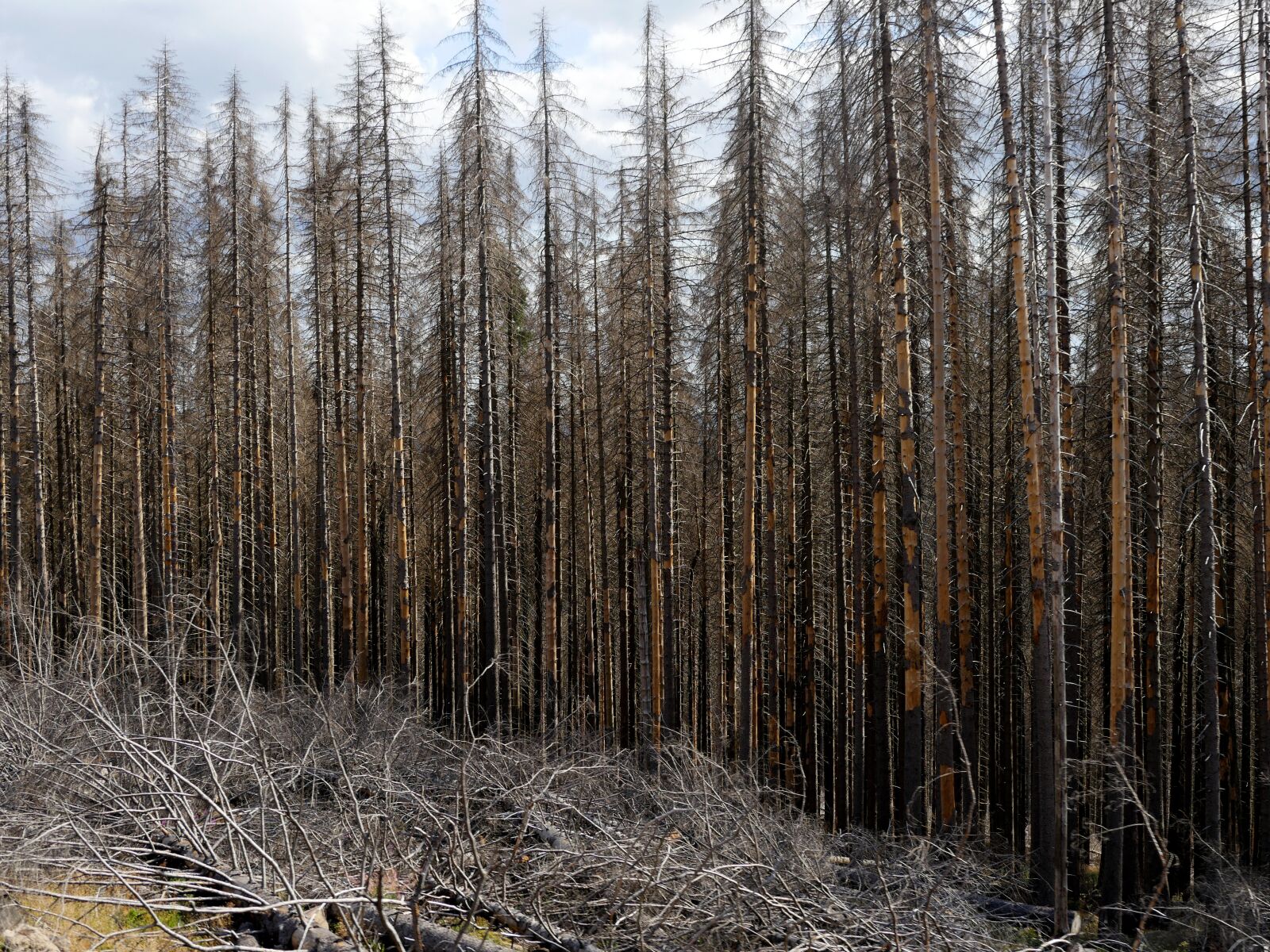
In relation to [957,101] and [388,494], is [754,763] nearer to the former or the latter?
[957,101]

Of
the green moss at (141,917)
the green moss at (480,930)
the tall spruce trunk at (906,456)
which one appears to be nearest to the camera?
the green moss at (480,930)

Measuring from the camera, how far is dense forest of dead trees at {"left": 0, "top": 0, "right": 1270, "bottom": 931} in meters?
11.2

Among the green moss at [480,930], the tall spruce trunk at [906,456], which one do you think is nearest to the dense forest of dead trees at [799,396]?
the tall spruce trunk at [906,456]

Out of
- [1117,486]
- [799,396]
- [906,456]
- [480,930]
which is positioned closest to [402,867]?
[480,930]

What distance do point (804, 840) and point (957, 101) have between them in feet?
33.3

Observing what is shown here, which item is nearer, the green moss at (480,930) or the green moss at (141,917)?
the green moss at (480,930)

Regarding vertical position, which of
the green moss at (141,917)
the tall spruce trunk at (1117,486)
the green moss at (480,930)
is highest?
the tall spruce trunk at (1117,486)

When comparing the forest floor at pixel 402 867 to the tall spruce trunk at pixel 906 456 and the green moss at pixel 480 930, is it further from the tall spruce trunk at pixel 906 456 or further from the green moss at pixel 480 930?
the tall spruce trunk at pixel 906 456

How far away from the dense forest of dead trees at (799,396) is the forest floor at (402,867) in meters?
1.37

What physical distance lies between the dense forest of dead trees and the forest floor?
1373mm

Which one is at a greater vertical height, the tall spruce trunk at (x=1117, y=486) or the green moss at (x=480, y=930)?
the tall spruce trunk at (x=1117, y=486)

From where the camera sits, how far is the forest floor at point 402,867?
5.07m

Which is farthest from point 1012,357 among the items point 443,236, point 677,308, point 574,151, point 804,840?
point 443,236

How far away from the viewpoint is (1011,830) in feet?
55.7
